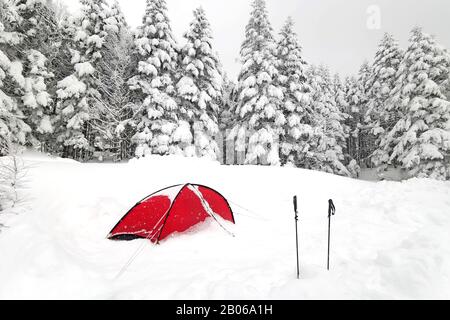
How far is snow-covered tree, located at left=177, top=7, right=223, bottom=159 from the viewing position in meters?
20.6

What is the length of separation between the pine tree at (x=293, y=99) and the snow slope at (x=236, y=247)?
1129 centimetres

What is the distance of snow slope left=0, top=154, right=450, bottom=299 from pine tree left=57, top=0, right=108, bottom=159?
11377mm

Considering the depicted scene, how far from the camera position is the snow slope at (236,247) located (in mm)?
3689

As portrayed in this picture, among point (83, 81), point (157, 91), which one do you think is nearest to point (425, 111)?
point (157, 91)

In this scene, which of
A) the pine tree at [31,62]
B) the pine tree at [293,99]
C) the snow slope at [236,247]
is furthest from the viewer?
the pine tree at [293,99]

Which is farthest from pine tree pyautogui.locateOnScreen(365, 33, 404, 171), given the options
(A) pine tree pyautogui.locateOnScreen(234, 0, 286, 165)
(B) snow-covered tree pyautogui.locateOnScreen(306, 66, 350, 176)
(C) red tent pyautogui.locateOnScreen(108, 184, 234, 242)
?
(C) red tent pyautogui.locateOnScreen(108, 184, 234, 242)

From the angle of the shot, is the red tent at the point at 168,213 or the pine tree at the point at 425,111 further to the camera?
the pine tree at the point at 425,111

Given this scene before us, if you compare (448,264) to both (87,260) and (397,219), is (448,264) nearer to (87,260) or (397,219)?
(397,219)

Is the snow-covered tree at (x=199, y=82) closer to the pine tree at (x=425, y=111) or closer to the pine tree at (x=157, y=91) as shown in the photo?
the pine tree at (x=157, y=91)

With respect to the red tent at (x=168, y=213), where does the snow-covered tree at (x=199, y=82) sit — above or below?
above

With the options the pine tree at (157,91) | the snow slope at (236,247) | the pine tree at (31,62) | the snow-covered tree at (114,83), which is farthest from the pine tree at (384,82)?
the pine tree at (31,62)

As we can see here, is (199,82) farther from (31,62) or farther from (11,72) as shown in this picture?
(11,72)

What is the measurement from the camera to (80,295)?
3.77 m

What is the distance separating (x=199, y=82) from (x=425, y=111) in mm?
16311
